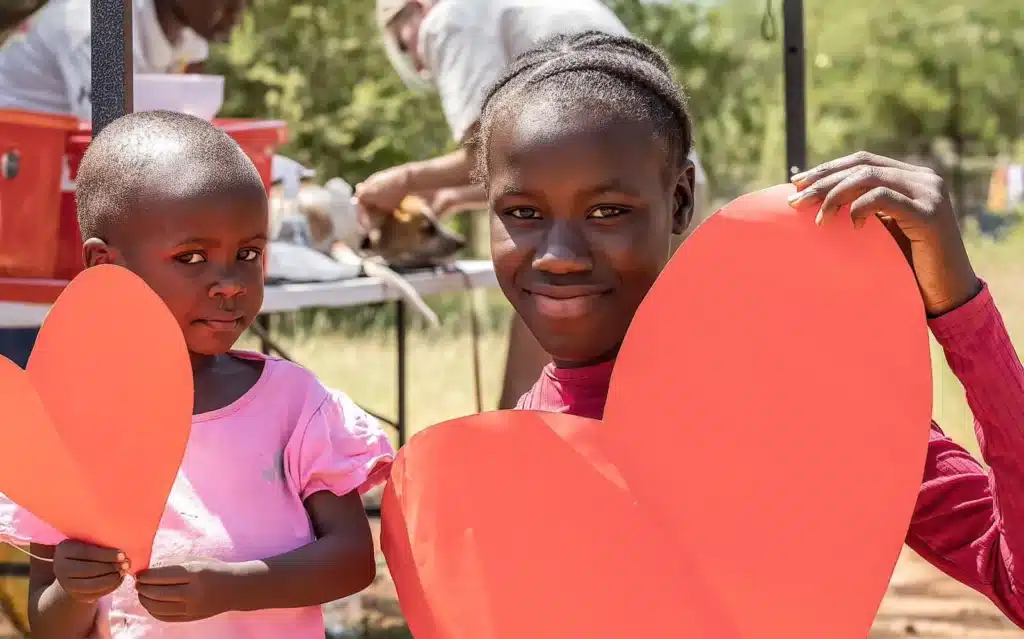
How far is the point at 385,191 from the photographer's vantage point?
3510 mm

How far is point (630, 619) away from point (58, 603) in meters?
0.62

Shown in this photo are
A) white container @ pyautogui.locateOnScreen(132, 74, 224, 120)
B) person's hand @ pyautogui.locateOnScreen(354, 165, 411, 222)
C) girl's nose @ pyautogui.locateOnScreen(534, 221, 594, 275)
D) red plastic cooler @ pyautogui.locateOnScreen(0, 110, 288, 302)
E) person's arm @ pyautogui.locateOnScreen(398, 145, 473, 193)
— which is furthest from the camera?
person's hand @ pyautogui.locateOnScreen(354, 165, 411, 222)

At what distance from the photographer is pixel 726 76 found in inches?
698

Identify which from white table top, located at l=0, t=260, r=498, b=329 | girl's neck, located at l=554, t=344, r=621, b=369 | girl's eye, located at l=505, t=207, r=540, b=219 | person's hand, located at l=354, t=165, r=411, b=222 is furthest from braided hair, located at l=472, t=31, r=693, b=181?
person's hand, located at l=354, t=165, r=411, b=222

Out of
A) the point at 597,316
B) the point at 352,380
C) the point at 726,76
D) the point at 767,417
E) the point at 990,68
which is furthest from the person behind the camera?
the point at 990,68

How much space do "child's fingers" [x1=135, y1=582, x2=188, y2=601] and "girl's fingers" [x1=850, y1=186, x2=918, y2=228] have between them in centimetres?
74

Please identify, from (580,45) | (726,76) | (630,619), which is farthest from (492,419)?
(726,76)

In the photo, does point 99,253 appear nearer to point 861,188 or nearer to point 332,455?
point 332,455

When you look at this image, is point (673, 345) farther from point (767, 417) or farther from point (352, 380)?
point (352, 380)

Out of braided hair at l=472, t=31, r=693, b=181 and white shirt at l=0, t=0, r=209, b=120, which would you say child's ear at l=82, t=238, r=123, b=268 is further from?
white shirt at l=0, t=0, r=209, b=120

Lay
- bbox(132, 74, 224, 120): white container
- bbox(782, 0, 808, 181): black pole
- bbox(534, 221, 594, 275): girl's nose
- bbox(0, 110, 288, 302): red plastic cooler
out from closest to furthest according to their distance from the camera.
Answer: bbox(534, 221, 594, 275): girl's nose < bbox(782, 0, 808, 181): black pole < bbox(132, 74, 224, 120): white container < bbox(0, 110, 288, 302): red plastic cooler

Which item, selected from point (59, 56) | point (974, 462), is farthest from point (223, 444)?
point (59, 56)

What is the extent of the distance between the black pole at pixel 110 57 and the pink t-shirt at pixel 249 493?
1.39 ft

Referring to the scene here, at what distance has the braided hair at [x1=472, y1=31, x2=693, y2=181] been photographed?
1.35 metres
